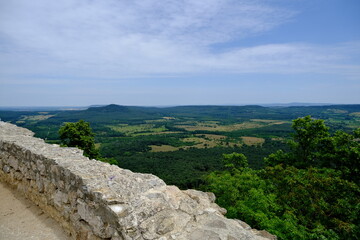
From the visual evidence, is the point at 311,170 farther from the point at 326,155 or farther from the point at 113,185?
the point at 113,185

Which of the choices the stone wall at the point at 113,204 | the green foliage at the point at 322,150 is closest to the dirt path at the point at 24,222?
the stone wall at the point at 113,204

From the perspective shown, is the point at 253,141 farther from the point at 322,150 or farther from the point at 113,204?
the point at 113,204

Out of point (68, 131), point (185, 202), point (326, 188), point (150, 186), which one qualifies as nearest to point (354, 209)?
point (326, 188)

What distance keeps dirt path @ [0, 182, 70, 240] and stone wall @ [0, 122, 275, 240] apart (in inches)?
6.1

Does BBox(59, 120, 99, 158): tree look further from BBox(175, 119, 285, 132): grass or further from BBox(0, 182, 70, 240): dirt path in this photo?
BBox(175, 119, 285, 132): grass

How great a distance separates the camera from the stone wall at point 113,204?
11.0ft

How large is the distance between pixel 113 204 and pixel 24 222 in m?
2.79

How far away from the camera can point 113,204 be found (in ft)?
11.3

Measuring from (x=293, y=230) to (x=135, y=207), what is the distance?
5.78 meters

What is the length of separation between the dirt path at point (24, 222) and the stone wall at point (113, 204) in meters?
0.15

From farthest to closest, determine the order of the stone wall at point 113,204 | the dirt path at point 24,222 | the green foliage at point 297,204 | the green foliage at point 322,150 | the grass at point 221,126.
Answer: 1. the grass at point 221,126
2. the green foliage at point 322,150
3. the green foliage at point 297,204
4. the dirt path at point 24,222
5. the stone wall at point 113,204

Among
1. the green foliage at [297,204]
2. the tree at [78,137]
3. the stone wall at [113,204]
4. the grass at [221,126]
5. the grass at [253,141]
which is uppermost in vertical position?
the stone wall at [113,204]

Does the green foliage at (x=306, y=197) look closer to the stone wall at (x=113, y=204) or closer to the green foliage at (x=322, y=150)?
the green foliage at (x=322, y=150)

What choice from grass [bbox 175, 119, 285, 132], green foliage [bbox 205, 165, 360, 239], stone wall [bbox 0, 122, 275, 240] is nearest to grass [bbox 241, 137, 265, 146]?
grass [bbox 175, 119, 285, 132]
